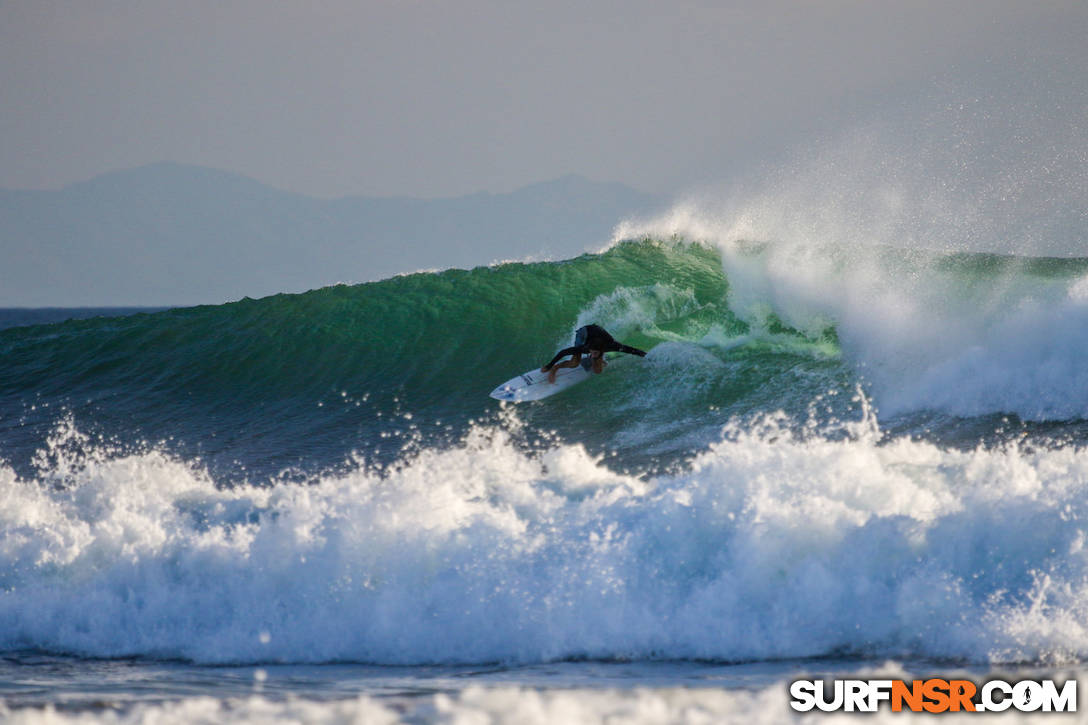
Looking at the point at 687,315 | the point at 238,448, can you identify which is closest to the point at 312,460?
the point at 238,448

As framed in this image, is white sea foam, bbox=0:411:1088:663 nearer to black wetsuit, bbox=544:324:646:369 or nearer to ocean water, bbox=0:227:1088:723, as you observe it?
ocean water, bbox=0:227:1088:723

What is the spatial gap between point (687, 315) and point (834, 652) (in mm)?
8856

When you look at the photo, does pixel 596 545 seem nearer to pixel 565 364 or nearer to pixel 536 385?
pixel 536 385

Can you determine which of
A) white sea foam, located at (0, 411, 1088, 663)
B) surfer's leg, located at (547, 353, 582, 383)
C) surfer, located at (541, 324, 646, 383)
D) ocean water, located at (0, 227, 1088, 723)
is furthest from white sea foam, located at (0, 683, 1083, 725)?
surfer, located at (541, 324, 646, 383)

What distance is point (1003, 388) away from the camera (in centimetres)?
921

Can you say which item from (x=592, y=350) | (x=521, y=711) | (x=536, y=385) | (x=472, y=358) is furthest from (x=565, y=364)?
(x=521, y=711)

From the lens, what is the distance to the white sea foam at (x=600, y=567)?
4668 mm

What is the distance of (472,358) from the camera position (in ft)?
42.0

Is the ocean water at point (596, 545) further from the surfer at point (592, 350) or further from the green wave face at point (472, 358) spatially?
the surfer at point (592, 350)

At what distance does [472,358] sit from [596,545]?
7.59m

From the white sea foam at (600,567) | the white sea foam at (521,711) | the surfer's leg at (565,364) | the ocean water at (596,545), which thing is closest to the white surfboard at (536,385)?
the surfer's leg at (565,364)

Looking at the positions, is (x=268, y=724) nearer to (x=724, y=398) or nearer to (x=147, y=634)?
(x=147, y=634)

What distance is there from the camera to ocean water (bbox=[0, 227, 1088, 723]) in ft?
14.2

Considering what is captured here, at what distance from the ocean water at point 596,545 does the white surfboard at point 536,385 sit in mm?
169
